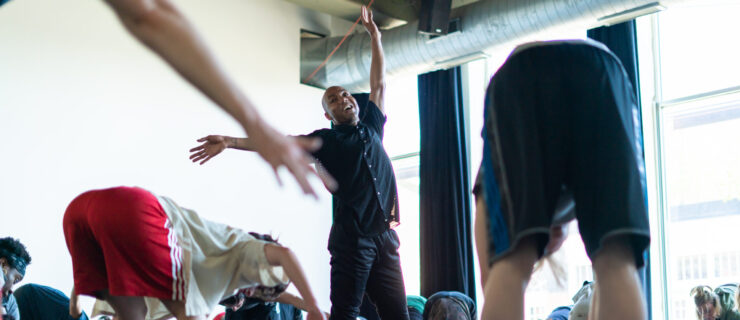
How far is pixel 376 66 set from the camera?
11.5 feet

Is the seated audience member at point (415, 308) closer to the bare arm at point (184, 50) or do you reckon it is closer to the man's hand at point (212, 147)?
the man's hand at point (212, 147)

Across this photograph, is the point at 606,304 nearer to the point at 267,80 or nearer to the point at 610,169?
the point at 610,169

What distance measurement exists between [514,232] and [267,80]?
5.85m

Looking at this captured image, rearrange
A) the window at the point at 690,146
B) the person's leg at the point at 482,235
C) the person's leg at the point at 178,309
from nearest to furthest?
the person's leg at the point at 482,235 → the person's leg at the point at 178,309 → the window at the point at 690,146

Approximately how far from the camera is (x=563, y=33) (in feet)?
19.0

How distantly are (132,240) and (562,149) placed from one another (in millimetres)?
1477

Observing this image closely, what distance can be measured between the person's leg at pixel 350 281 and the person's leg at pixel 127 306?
2.88 ft

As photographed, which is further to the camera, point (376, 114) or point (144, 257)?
point (376, 114)

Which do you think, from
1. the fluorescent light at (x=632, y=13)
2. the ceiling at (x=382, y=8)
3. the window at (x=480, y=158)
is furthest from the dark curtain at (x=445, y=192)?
the fluorescent light at (x=632, y=13)

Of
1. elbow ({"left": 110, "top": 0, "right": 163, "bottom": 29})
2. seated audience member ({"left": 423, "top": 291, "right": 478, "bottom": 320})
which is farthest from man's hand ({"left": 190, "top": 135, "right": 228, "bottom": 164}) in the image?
elbow ({"left": 110, "top": 0, "right": 163, "bottom": 29})

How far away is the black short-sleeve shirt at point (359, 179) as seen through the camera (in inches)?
130

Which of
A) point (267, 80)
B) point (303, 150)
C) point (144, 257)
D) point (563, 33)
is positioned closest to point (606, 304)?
point (303, 150)

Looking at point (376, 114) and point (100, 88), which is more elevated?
point (100, 88)

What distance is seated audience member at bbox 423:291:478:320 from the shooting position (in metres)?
4.23
